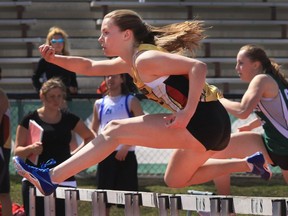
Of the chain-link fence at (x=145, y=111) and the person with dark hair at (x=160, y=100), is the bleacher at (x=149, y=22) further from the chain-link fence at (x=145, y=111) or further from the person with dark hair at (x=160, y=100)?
the person with dark hair at (x=160, y=100)

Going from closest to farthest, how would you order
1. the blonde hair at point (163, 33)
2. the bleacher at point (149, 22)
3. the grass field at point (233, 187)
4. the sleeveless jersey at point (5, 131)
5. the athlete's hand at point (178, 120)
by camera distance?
the athlete's hand at point (178, 120) → the blonde hair at point (163, 33) → the sleeveless jersey at point (5, 131) → the grass field at point (233, 187) → the bleacher at point (149, 22)

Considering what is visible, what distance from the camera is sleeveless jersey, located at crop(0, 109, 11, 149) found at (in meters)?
8.02

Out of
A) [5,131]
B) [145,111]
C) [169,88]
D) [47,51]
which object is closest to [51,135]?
[5,131]

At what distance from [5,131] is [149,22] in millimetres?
6333

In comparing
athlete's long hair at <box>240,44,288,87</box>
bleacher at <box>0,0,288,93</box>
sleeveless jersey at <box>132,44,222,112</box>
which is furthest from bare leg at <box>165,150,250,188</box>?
bleacher at <box>0,0,288,93</box>

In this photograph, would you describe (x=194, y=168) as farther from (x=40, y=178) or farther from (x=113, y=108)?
(x=113, y=108)

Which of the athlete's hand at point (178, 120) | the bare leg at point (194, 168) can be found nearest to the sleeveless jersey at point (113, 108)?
the bare leg at point (194, 168)

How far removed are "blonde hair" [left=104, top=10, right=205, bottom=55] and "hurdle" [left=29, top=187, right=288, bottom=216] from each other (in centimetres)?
97

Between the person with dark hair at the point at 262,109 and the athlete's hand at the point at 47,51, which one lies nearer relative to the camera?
the athlete's hand at the point at 47,51

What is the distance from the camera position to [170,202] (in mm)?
5285

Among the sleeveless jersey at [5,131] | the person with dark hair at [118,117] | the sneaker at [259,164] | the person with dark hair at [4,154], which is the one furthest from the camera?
the person with dark hair at [118,117]

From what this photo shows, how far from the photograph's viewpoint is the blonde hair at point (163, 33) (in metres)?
5.55

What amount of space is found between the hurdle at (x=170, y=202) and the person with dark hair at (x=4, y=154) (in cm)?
127

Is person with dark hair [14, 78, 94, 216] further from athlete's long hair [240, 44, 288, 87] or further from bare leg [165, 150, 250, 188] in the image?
athlete's long hair [240, 44, 288, 87]
